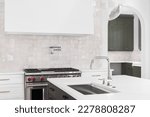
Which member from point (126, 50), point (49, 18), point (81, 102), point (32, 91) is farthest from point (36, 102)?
point (126, 50)

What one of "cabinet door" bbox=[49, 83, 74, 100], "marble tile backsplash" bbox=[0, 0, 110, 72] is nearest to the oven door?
"marble tile backsplash" bbox=[0, 0, 110, 72]

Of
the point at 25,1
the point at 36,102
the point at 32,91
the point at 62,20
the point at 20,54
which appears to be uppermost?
the point at 25,1

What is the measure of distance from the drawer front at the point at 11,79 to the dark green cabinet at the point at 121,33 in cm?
468

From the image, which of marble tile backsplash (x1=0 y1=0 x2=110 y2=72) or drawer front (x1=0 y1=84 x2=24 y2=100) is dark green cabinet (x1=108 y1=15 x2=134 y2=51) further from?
drawer front (x1=0 y1=84 x2=24 y2=100)

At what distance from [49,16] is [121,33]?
452 centimetres

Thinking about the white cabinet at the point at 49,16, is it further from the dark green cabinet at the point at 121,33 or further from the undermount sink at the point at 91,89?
the dark green cabinet at the point at 121,33

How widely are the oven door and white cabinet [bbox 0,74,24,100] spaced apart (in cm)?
18

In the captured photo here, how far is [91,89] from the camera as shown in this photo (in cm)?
237

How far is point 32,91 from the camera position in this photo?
3898 millimetres

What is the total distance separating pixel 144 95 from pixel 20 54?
324 centimetres

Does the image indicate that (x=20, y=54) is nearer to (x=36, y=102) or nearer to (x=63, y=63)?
(x=63, y=63)

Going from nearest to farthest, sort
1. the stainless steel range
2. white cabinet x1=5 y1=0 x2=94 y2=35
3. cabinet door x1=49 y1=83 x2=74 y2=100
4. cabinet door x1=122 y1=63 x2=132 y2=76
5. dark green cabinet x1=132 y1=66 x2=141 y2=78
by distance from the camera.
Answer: cabinet door x1=49 y1=83 x2=74 y2=100, the stainless steel range, white cabinet x1=5 y1=0 x2=94 y2=35, dark green cabinet x1=132 y1=66 x2=141 y2=78, cabinet door x1=122 y1=63 x2=132 y2=76

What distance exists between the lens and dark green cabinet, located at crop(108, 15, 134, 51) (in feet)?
26.6

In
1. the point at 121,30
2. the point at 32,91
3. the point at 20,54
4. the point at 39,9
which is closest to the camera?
the point at 32,91
